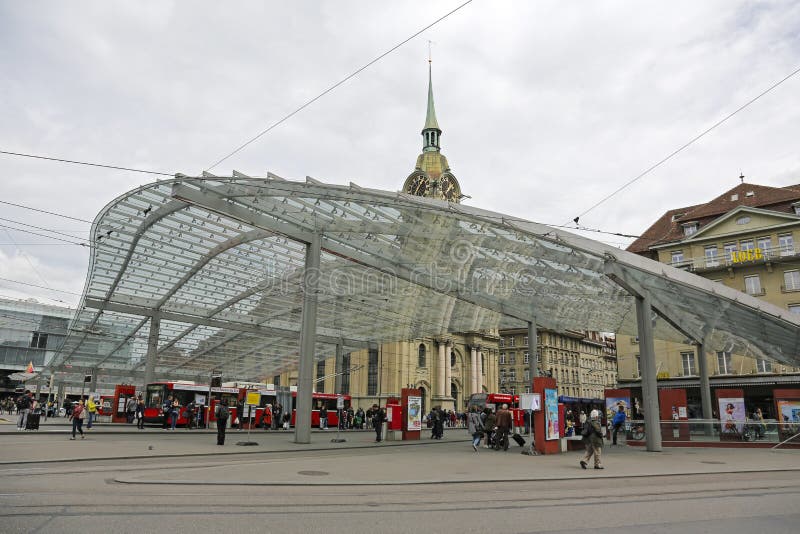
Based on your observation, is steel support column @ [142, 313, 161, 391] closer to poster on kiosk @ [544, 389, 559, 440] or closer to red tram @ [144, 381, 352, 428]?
red tram @ [144, 381, 352, 428]

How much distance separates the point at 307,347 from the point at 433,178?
69413 millimetres

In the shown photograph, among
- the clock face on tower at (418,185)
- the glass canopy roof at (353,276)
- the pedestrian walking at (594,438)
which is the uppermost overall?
the clock face on tower at (418,185)

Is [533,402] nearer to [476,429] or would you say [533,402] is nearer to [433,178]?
[476,429]

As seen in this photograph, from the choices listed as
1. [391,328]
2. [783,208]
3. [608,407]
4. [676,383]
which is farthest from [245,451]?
[783,208]

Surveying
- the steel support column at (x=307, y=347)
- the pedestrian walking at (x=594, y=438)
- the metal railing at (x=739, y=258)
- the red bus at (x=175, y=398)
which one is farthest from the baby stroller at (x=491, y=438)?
the metal railing at (x=739, y=258)

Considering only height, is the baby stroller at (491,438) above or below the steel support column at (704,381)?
below

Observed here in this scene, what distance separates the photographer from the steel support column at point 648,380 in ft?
70.9

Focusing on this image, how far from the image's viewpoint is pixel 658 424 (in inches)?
858

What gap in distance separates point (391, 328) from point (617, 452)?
25.5m

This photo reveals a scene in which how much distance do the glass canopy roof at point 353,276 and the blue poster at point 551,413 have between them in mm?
5957

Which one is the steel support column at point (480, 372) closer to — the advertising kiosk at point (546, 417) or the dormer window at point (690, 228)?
the dormer window at point (690, 228)

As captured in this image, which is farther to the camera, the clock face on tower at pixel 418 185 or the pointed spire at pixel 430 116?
the pointed spire at pixel 430 116

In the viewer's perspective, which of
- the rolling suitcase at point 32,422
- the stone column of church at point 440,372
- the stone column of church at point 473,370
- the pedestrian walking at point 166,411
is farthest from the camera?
the stone column of church at point 473,370

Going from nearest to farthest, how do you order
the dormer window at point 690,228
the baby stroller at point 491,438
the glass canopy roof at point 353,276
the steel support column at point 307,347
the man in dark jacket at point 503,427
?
the man in dark jacket at point 503,427, the baby stroller at point 491,438, the glass canopy roof at point 353,276, the steel support column at point 307,347, the dormer window at point 690,228
